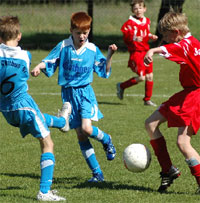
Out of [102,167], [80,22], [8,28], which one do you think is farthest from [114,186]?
[8,28]

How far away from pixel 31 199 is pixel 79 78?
1698 millimetres

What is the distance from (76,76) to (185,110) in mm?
1554

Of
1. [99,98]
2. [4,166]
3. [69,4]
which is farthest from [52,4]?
[4,166]

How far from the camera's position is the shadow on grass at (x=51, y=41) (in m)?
24.7

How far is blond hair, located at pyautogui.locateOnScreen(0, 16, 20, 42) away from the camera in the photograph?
5.31 metres

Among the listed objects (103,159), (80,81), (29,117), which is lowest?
(103,159)

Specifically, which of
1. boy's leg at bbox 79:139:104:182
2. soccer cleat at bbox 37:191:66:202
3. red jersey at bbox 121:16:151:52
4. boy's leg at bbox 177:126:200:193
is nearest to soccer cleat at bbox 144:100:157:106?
red jersey at bbox 121:16:151:52

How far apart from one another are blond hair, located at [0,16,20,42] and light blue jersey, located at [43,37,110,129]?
1078 millimetres

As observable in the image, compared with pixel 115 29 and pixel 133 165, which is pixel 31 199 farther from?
pixel 115 29

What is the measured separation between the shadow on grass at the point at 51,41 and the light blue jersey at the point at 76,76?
17703 millimetres

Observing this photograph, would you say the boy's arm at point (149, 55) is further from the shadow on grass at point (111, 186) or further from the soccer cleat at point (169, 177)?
the shadow on grass at point (111, 186)

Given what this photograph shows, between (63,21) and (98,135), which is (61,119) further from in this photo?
(63,21)

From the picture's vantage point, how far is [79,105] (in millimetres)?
6441

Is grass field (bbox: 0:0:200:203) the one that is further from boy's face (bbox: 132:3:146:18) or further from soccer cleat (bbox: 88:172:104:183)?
boy's face (bbox: 132:3:146:18)
